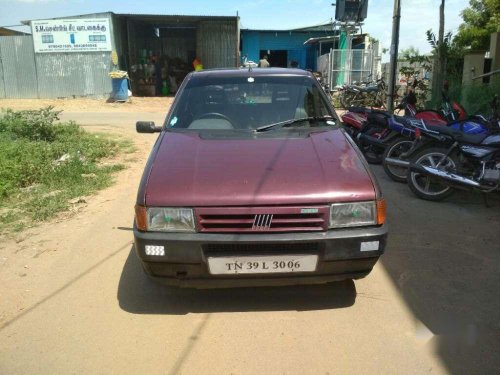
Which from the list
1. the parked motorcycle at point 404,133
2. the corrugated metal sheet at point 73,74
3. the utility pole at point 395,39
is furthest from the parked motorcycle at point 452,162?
the corrugated metal sheet at point 73,74

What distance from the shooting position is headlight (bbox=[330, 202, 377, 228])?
280 centimetres

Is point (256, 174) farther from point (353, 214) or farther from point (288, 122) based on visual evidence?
point (288, 122)

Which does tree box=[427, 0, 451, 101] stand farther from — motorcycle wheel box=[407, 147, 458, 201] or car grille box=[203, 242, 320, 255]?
car grille box=[203, 242, 320, 255]

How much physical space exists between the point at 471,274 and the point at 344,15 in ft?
57.5

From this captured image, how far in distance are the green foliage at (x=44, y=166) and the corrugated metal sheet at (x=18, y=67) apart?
1038 centimetres

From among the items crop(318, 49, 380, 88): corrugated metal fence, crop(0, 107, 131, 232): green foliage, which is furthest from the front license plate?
crop(318, 49, 380, 88): corrugated metal fence

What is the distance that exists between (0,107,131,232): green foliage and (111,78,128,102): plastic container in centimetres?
906

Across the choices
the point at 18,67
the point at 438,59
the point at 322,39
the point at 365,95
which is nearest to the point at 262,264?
the point at 438,59

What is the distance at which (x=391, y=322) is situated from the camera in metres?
3.03

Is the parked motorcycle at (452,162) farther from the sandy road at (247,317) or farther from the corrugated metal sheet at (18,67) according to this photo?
the corrugated metal sheet at (18,67)

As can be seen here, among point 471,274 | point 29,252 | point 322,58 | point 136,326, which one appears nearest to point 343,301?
point 471,274

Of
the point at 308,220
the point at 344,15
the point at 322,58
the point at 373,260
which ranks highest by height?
the point at 344,15

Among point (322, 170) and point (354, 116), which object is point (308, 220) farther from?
point (354, 116)

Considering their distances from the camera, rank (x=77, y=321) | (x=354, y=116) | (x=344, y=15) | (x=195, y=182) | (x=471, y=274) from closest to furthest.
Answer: (x=195, y=182) → (x=77, y=321) → (x=471, y=274) → (x=354, y=116) → (x=344, y=15)
